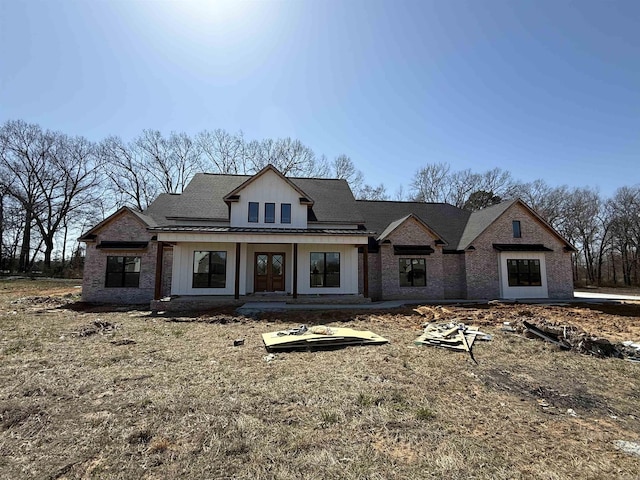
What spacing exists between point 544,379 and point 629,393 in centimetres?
119

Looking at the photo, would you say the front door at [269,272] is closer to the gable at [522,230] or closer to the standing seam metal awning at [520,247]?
the gable at [522,230]

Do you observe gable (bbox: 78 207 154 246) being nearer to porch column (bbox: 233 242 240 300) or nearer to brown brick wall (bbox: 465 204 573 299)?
porch column (bbox: 233 242 240 300)

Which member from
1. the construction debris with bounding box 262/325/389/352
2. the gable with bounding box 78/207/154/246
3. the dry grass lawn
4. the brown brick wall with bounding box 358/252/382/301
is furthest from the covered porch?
the dry grass lawn

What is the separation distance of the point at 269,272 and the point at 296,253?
2.18 meters

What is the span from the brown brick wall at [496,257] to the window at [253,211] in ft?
42.0

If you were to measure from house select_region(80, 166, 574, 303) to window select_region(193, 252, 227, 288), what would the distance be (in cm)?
5

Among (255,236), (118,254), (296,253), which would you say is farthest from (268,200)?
(118,254)

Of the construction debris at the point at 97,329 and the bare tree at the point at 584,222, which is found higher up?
the bare tree at the point at 584,222

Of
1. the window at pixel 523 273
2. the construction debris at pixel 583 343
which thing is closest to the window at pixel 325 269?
the construction debris at pixel 583 343

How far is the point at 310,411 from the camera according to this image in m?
4.64

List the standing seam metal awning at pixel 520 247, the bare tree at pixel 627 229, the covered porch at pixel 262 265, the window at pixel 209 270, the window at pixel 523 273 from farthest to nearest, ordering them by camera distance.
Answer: the bare tree at pixel 627 229, the window at pixel 523 273, the standing seam metal awning at pixel 520 247, the window at pixel 209 270, the covered porch at pixel 262 265

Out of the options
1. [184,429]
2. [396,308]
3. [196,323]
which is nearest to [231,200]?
[196,323]

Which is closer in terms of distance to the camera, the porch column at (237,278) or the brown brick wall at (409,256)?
the porch column at (237,278)

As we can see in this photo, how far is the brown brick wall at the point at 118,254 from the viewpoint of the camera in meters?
17.3
